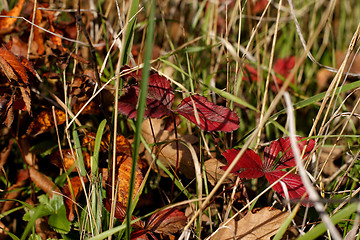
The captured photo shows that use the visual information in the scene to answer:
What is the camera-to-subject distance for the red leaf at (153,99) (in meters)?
0.81

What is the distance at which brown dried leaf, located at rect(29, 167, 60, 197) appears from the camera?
1.03 m

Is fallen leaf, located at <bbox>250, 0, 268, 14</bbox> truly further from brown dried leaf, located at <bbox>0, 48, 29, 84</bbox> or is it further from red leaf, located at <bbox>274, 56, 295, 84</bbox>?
brown dried leaf, located at <bbox>0, 48, 29, 84</bbox>

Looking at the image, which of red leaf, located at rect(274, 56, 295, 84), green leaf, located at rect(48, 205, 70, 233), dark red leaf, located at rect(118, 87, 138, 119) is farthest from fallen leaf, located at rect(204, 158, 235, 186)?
red leaf, located at rect(274, 56, 295, 84)

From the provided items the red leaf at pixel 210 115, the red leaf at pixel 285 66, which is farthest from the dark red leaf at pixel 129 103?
the red leaf at pixel 285 66

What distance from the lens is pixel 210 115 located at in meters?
0.85

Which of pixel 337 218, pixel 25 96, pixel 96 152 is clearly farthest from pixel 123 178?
pixel 337 218

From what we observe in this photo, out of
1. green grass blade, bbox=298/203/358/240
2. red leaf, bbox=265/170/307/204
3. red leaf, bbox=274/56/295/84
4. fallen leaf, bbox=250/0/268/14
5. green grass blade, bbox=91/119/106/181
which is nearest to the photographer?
green grass blade, bbox=298/203/358/240

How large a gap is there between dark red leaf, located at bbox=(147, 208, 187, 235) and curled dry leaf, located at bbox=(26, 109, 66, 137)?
43 centimetres

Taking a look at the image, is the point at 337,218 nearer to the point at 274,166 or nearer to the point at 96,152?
the point at 274,166

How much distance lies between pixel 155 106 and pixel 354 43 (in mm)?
560

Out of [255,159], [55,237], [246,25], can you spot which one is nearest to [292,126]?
[255,159]

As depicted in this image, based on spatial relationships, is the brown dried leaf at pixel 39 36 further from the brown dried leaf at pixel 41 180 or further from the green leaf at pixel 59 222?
the green leaf at pixel 59 222

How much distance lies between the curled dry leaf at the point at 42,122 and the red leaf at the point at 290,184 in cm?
65

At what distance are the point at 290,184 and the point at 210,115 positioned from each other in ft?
0.84
